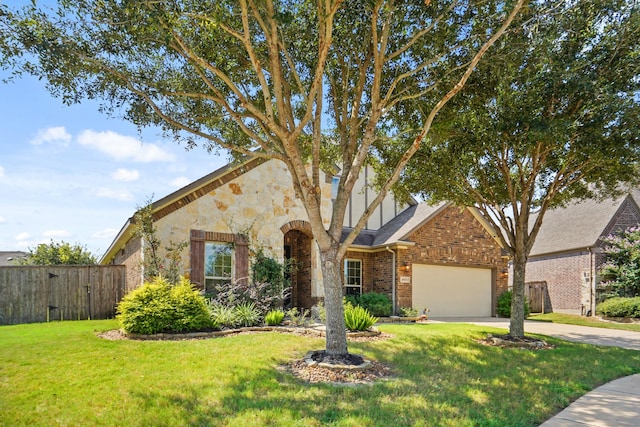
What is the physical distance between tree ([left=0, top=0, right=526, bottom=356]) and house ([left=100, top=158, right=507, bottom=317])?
397 centimetres

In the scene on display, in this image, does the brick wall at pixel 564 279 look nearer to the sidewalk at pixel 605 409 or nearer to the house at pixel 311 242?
the house at pixel 311 242

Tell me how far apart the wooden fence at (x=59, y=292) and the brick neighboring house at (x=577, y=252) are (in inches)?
762

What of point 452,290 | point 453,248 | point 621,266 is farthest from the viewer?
point 621,266

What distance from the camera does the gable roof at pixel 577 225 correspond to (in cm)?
2124

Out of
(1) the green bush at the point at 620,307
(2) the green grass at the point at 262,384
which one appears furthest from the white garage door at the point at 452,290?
(2) the green grass at the point at 262,384

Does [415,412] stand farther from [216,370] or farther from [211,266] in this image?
[211,266]

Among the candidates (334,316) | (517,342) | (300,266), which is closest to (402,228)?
(300,266)

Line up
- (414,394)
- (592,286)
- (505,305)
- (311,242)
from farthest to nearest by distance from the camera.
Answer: (592,286)
(505,305)
(311,242)
(414,394)

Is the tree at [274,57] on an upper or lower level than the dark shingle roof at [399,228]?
upper

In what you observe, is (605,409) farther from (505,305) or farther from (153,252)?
(505,305)

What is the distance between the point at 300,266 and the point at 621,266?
14785 millimetres

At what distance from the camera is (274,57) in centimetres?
713

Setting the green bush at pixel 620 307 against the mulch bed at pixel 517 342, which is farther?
the green bush at pixel 620 307

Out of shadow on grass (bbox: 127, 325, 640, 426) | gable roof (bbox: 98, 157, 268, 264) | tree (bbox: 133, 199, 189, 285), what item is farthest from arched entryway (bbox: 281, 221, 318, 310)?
shadow on grass (bbox: 127, 325, 640, 426)
